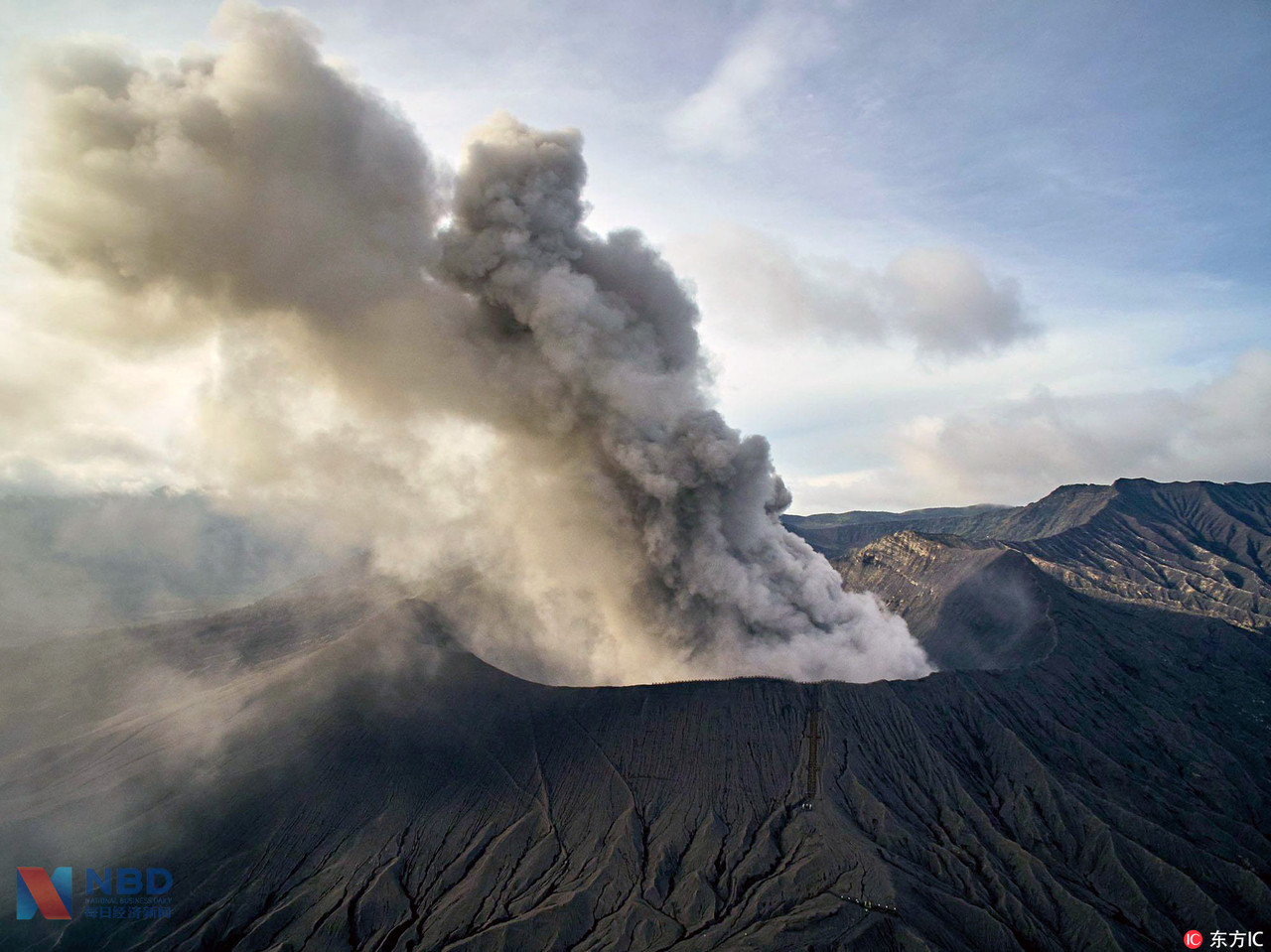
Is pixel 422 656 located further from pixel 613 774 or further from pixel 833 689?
pixel 833 689

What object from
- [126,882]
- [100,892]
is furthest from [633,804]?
[100,892]

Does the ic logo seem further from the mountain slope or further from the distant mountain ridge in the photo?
the distant mountain ridge

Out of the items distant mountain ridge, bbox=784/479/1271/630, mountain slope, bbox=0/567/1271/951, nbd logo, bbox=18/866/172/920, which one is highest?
distant mountain ridge, bbox=784/479/1271/630

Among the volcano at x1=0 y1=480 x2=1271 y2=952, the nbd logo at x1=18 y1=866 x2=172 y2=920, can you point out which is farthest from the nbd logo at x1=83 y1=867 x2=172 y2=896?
the volcano at x1=0 y1=480 x2=1271 y2=952

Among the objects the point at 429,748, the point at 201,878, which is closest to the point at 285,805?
the point at 201,878

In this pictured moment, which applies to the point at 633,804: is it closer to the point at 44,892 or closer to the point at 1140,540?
the point at 44,892

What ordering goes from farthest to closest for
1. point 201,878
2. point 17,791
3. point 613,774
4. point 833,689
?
point 833,689 → point 613,774 → point 17,791 → point 201,878
